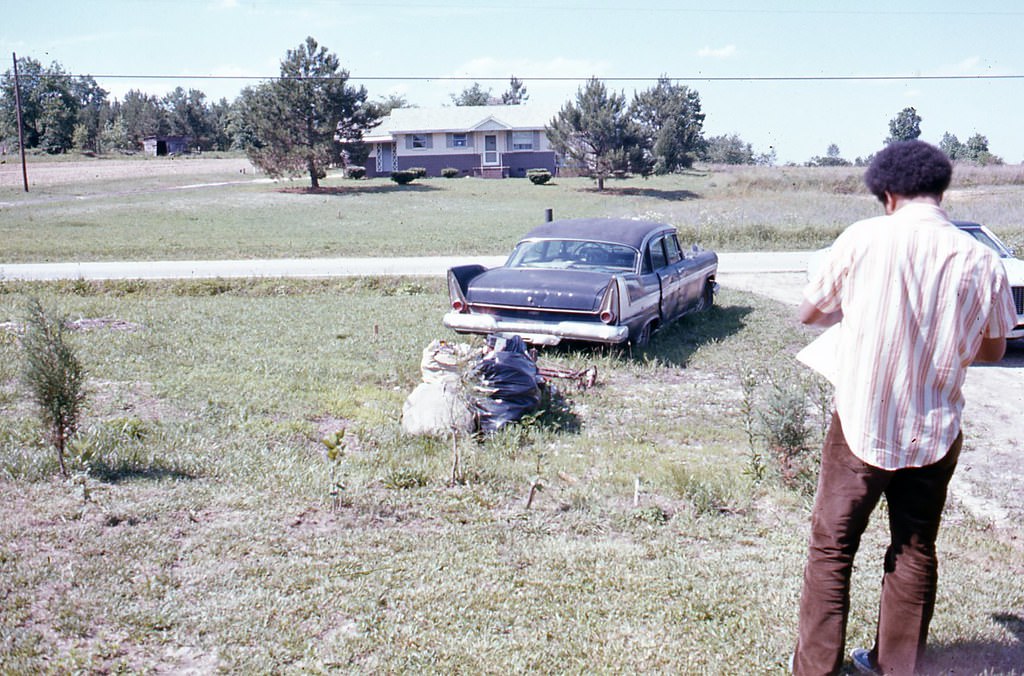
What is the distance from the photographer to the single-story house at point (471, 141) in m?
66.8

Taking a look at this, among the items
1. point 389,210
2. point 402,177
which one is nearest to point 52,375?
point 389,210

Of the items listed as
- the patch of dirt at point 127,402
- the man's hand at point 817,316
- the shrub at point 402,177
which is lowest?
the patch of dirt at point 127,402

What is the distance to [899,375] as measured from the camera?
2832 millimetres

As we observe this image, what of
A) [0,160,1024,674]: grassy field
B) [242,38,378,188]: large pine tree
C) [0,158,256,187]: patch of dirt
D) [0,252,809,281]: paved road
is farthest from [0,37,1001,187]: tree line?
[0,160,1024,674]: grassy field

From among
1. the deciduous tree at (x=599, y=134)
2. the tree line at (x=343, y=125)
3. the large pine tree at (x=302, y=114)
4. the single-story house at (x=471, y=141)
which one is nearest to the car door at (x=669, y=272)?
the tree line at (x=343, y=125)

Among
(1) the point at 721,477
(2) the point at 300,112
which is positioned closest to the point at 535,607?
(1) the point at 721,477

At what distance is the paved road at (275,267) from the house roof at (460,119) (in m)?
48.3

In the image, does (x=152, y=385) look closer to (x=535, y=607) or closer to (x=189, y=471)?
(x=189, y=471)

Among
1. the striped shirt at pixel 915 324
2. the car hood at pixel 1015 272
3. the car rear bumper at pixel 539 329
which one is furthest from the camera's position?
the car hood at pixel 1015 272

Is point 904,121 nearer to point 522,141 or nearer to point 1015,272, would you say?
point 522,141

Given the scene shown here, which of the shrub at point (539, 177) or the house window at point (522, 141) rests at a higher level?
the house window at point (522, 141)

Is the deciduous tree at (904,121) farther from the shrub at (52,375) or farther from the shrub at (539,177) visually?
the shrub at (52,375)

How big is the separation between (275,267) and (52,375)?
1276 cm

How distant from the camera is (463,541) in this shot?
440cm
